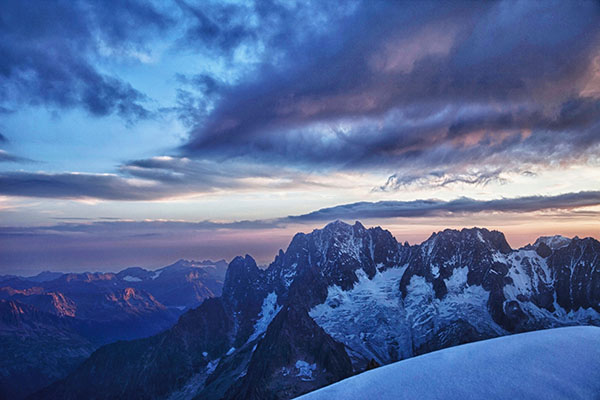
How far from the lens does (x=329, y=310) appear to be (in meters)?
188

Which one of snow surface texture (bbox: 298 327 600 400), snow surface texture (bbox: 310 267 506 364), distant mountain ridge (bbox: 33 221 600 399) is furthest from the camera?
snow surface texture (bbox: 310 267 506 364)

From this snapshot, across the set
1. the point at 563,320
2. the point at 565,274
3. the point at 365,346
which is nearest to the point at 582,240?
the point at 565,274

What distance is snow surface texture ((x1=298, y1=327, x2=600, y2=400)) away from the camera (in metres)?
2.98

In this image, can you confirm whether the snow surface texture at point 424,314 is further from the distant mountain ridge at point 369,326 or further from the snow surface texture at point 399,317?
the distant mountain ridge at point 369,326

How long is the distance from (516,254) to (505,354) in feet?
785

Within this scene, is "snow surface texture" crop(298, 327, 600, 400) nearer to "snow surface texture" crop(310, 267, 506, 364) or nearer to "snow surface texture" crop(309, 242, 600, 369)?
"snow surface texture" crop(309, 242, 600, 369)

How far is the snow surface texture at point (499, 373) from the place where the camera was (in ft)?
9.77

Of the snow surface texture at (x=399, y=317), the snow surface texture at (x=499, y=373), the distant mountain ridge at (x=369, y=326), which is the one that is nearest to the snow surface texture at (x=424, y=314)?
the snow surface texture at (x=399, y=317)

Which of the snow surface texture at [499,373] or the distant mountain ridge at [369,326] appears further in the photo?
the distant mountain ridge at [369,326]

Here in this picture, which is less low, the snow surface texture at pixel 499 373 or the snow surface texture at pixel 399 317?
the snow surface texture at pixel 499 373

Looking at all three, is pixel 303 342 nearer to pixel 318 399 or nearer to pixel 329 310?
pixel 329 310

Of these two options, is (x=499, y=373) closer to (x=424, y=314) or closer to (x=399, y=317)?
(x=399, y=317)

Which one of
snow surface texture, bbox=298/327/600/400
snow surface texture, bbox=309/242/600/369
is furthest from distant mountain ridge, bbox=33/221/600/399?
snow surface texture, bbox=298/327/600/400

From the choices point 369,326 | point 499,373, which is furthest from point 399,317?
point 499,373
